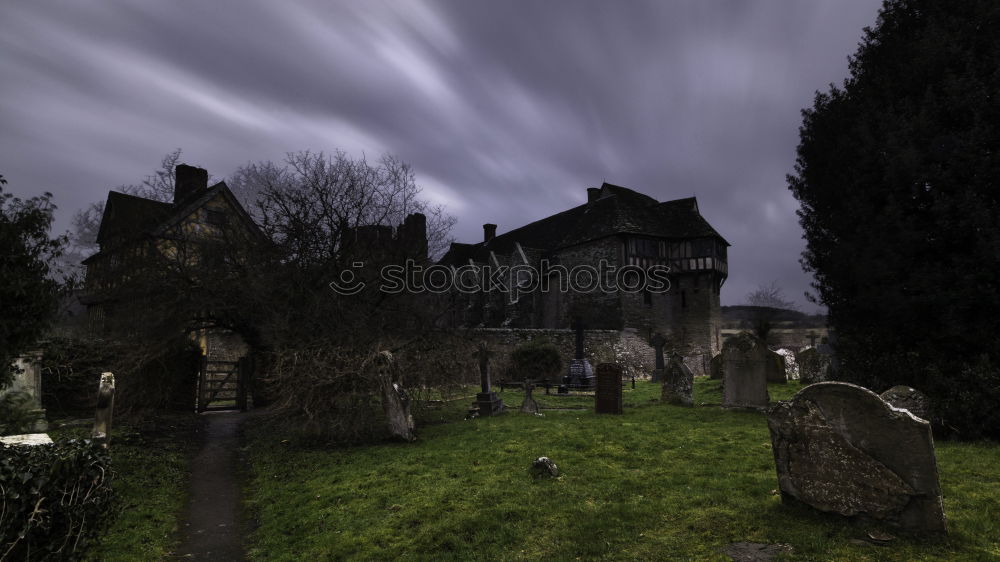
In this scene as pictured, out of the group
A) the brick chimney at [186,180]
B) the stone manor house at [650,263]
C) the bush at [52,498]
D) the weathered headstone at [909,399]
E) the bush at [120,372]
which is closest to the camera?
the bush at [52,498]

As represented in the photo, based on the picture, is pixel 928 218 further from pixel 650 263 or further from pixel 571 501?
pixel 650 263

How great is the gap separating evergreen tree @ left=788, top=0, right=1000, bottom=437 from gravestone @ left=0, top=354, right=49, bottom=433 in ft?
51.7

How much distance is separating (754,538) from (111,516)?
613cm

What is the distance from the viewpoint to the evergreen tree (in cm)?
886

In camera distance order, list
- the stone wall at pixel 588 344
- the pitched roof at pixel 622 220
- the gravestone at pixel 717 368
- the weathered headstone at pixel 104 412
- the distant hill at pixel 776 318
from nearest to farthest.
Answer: the weathered headstone at pixel 104 412, the gravestone at pixel 717 368, the stone wall at pixel 588 344, the pitched roof at pixel 622 220, the distant hill at pixel 776 318

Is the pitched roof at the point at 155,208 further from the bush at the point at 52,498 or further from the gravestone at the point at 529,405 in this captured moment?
the bush at the point at 52,498

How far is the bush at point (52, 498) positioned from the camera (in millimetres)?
4148

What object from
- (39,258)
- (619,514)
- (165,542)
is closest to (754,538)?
(619,514)

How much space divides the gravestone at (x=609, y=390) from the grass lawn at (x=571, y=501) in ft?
7.64

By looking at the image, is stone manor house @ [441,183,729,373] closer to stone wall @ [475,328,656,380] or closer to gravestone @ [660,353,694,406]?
stone wall @ [475,328,656,380]

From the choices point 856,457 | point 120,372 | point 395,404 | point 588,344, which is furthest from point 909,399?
point 588,344

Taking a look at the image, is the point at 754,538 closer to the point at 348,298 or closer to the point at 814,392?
the point at 814,392

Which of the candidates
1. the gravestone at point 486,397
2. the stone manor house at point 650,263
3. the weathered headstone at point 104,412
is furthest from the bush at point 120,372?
the stone manor house at point 650,263

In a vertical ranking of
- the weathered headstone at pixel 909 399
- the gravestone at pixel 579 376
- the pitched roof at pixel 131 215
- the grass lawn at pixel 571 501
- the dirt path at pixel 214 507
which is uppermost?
the pitched roof at pixel 131 215
